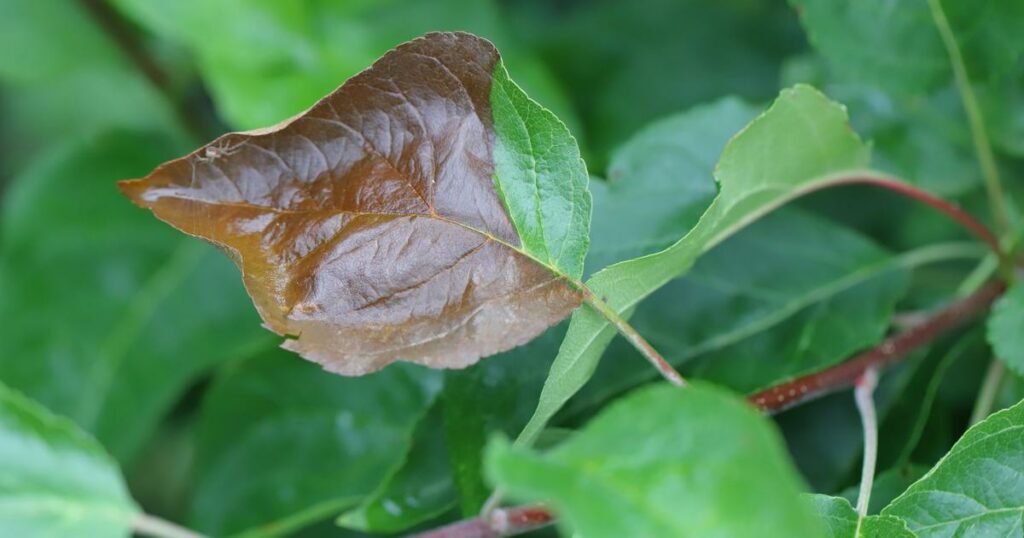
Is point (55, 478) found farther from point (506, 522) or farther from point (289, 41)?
point (289, 41)

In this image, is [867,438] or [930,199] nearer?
[867,438]

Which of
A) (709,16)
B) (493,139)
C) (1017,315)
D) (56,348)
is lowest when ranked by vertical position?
(56,348)

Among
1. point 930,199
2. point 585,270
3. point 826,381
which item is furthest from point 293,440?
point 930,199

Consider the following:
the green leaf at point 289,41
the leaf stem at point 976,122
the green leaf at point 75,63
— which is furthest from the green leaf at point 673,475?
the green leaf at point 75,63

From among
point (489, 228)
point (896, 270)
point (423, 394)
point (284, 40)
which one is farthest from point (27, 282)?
point (896, 270)

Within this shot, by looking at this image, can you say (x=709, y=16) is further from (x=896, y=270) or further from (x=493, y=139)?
(x=493, y=139)

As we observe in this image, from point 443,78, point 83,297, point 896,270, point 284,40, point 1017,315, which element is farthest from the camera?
point 83,297
